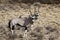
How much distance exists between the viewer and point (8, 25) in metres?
5.91

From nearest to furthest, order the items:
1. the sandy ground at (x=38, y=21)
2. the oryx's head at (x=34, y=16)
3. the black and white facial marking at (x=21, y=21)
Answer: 1. the sandy ground at (x=38, y=21)
2. the black and white facial marking at (x=21, y=21)
3. the oryx's head at (x=34, y=16)

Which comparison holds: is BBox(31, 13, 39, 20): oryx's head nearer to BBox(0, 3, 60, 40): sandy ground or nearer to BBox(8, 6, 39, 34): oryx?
BBox(8, 6, 39, 34): oryx

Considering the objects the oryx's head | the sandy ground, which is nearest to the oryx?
the oryx's head

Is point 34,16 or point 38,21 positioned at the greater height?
point 34,16

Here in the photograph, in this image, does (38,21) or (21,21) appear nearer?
(21,21)

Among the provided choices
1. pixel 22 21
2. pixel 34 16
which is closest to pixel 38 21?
pixel 34 16

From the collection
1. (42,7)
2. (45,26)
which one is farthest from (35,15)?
(42,7)

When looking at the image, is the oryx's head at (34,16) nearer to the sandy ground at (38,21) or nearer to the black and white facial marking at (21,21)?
the black and white facial marking at (21,21)

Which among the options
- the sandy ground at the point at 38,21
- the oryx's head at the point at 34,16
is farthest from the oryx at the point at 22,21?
the sandy ground at the point at 38,21

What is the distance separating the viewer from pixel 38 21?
625 cm

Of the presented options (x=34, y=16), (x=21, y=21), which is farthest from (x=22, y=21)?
(x=34, y=16)

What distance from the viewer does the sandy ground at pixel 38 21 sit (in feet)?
17.7

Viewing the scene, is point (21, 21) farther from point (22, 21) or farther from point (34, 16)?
point (34, 16)

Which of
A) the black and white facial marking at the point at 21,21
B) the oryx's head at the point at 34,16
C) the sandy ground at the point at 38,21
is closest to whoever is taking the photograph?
the sandy ground at the point at 38,21
